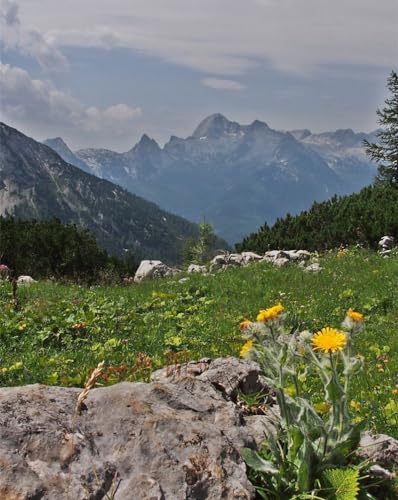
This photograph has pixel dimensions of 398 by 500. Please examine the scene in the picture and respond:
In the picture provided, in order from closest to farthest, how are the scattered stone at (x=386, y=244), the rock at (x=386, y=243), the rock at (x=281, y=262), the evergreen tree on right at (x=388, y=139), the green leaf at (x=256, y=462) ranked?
the green leaf at (x=256, y=462) → the rock at (x=281, y=262) → the scattered stone at (x=386, y=244) → the rock at (x=386, y=243) → the evergreen tree on right at (x=388, y=139)

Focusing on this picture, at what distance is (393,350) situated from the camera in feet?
33.9

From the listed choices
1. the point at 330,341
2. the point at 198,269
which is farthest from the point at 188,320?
the point at 198,269

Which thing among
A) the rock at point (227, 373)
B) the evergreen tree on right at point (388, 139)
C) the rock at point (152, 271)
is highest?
the evergreen tree on right at point (388, 139)

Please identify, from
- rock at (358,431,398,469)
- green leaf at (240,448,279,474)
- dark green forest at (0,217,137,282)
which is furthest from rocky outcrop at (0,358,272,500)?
dark green forest at (0,217,137,282)

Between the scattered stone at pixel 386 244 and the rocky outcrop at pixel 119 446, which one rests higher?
the scattered stone at pixel 386 244

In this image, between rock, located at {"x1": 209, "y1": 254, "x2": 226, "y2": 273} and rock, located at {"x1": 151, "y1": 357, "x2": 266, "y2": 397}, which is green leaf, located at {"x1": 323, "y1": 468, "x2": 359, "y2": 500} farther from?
rock, located at {"x1": 209, "y1": 254, "x2": 226, "y2": 273}

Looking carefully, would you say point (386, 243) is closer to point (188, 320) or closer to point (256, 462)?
point (188, 320)

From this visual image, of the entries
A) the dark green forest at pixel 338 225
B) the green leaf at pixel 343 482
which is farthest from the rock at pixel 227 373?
the dark green forest at pixel 338 225

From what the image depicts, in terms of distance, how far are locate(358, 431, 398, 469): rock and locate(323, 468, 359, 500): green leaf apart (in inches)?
19.9

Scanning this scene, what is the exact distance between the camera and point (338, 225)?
2602 cm

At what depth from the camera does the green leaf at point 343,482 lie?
3.95 m

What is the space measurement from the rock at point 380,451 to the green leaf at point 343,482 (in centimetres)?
50

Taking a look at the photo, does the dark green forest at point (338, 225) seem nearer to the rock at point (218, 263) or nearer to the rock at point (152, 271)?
the rock at point (218, 263)

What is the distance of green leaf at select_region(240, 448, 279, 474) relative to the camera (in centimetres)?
409
